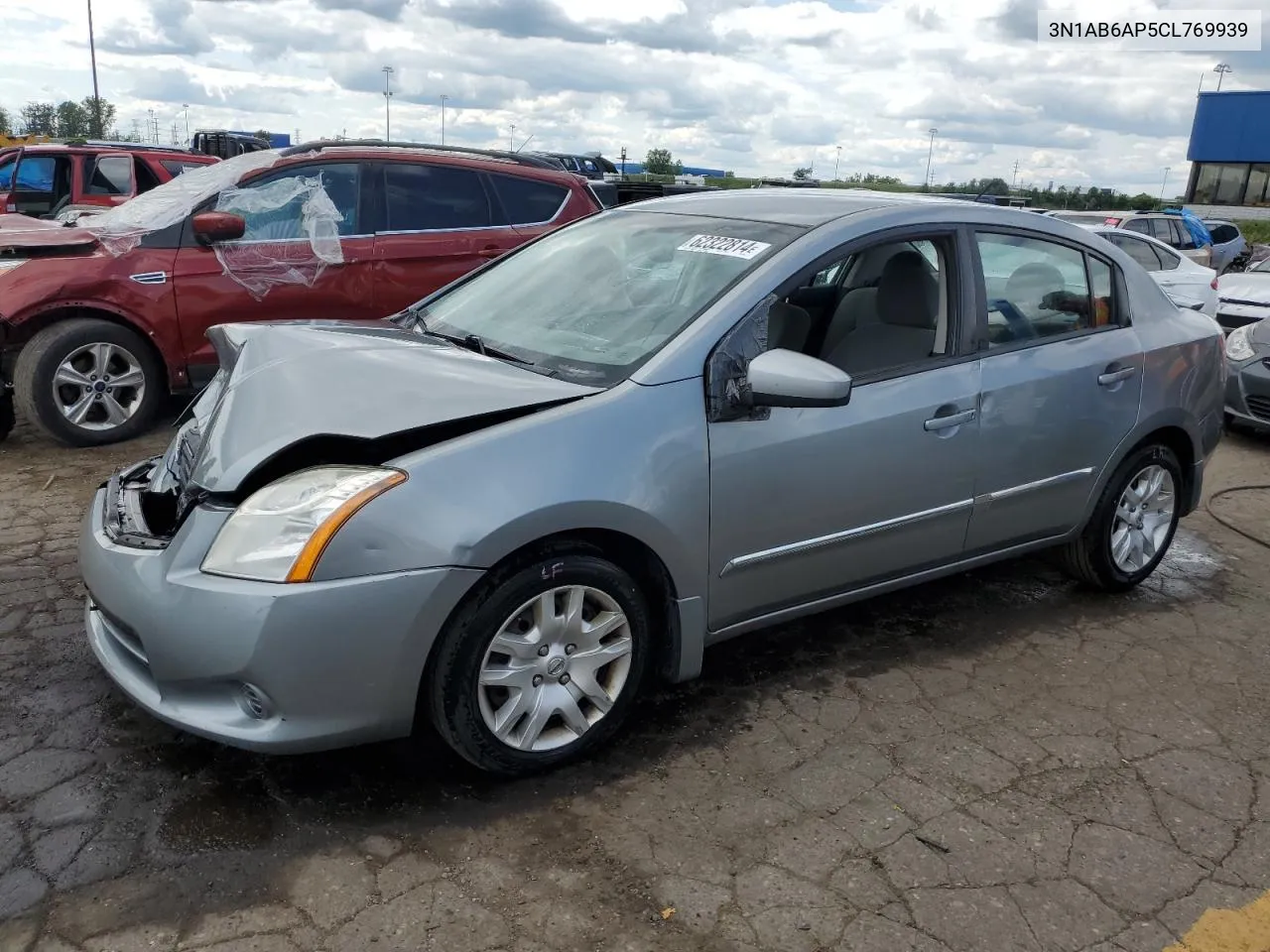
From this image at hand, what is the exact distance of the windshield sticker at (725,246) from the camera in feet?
10.6

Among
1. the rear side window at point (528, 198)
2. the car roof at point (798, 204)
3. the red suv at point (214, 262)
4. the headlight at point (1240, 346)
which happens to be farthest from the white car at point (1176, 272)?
the car roof at point (798, 204)

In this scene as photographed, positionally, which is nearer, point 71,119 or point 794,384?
point 794,384

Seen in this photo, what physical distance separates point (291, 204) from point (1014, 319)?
4.50 metres

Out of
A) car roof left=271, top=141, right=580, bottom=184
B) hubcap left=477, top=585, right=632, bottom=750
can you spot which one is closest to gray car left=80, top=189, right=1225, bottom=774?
hubcap left=477, top=585, right=632, bottom=750

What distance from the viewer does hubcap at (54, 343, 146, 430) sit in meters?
5.86

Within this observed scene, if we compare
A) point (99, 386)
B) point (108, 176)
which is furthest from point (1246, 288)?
point (108, 176)

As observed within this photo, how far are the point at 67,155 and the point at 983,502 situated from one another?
38.0ft

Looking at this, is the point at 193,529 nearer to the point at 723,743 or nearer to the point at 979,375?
the point at 723,743

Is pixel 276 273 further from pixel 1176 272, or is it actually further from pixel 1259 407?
pixel 1176 272

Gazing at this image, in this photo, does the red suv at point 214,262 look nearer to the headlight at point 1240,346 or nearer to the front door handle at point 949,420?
the front door handle at point 949,420

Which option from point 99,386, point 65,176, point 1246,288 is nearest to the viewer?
point 99,386

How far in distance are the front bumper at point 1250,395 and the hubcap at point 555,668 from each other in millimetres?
6149

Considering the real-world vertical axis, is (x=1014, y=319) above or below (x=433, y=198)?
below

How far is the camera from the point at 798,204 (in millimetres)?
3598
